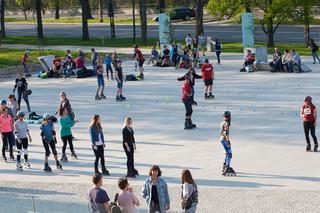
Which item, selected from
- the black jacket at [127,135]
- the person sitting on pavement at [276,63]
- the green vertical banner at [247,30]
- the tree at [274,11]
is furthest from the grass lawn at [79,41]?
the black jacket at [127,135]

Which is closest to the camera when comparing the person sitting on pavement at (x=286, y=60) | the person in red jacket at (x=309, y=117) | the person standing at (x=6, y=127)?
the person in red jacket at (x=309, y=117)

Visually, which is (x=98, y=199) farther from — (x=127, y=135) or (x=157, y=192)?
(x=127, y=135)

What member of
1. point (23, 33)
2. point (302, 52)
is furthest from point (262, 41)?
point (23, 33)

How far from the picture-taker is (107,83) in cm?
3469

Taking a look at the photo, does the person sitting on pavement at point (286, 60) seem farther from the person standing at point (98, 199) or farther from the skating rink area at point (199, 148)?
the person standing at point (98, 199)

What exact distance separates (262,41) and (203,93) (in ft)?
72.5

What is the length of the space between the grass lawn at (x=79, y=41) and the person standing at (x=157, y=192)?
36.6 m

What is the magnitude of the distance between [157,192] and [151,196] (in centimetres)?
15

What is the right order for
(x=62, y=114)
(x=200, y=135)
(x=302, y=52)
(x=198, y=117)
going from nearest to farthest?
(x=62, y=114), (x=200, y=135), (x=198, y=117), (x=302, y=52)

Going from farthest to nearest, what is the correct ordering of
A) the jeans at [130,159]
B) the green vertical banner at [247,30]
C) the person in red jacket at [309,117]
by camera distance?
the green vertical banner at [247,30]
the person in red jacket at [309,117]
the jeans at [130,159]

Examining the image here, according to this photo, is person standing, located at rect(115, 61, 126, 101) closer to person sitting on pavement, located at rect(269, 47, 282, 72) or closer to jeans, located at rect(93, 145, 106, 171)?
person sitting on pavement, located at rect(269, 47, 282, 72)

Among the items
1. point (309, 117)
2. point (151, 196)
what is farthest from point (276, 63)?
point (151, 196)

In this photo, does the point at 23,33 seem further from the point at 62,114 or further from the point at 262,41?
the point at 62,114

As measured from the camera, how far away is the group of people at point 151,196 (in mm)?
12781
